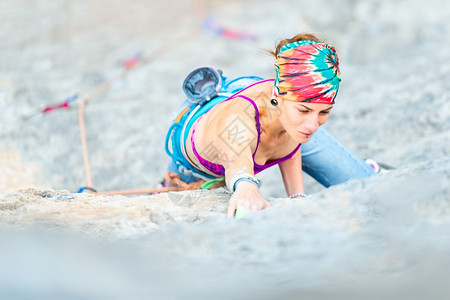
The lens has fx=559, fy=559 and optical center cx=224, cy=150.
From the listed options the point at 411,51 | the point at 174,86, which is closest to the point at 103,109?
the point at 174,86

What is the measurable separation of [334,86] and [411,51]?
139 inches

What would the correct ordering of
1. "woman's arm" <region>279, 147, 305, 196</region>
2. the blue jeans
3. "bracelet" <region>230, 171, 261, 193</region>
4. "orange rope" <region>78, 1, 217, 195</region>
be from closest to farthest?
"bracelet" <region>230, 171, 261, 193</region>
"woman's arm" <region>279, 147, 305, 196</region>
"orange rope" <region>78, 1, 217, 195</region>
the blue jeans

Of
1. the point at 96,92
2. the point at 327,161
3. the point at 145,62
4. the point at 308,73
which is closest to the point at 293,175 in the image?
the point at 327,161

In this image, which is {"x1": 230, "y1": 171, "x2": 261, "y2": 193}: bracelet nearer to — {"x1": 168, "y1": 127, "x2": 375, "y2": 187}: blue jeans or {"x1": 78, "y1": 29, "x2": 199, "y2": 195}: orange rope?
{"x1": 168, "y1": 127, "x2": 375, "y2": 187}: blue jeans

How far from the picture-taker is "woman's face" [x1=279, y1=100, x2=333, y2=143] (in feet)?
6.70

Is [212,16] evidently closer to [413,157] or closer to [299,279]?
[413,157]

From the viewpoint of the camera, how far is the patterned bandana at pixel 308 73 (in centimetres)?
202

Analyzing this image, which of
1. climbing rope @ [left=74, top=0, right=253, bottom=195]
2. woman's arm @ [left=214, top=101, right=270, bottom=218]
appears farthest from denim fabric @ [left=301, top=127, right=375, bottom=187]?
woman's arm @ [left=214, top=101, right=270, bottom=218]

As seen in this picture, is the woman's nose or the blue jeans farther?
the blue jeans

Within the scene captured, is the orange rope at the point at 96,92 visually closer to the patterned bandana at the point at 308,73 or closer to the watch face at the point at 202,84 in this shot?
the watch face at the point at 202,84

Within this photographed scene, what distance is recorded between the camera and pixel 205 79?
2.62m

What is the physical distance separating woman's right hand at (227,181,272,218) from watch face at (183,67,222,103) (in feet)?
2.25

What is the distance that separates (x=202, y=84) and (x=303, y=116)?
71cm

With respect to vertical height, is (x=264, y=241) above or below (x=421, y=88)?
below
